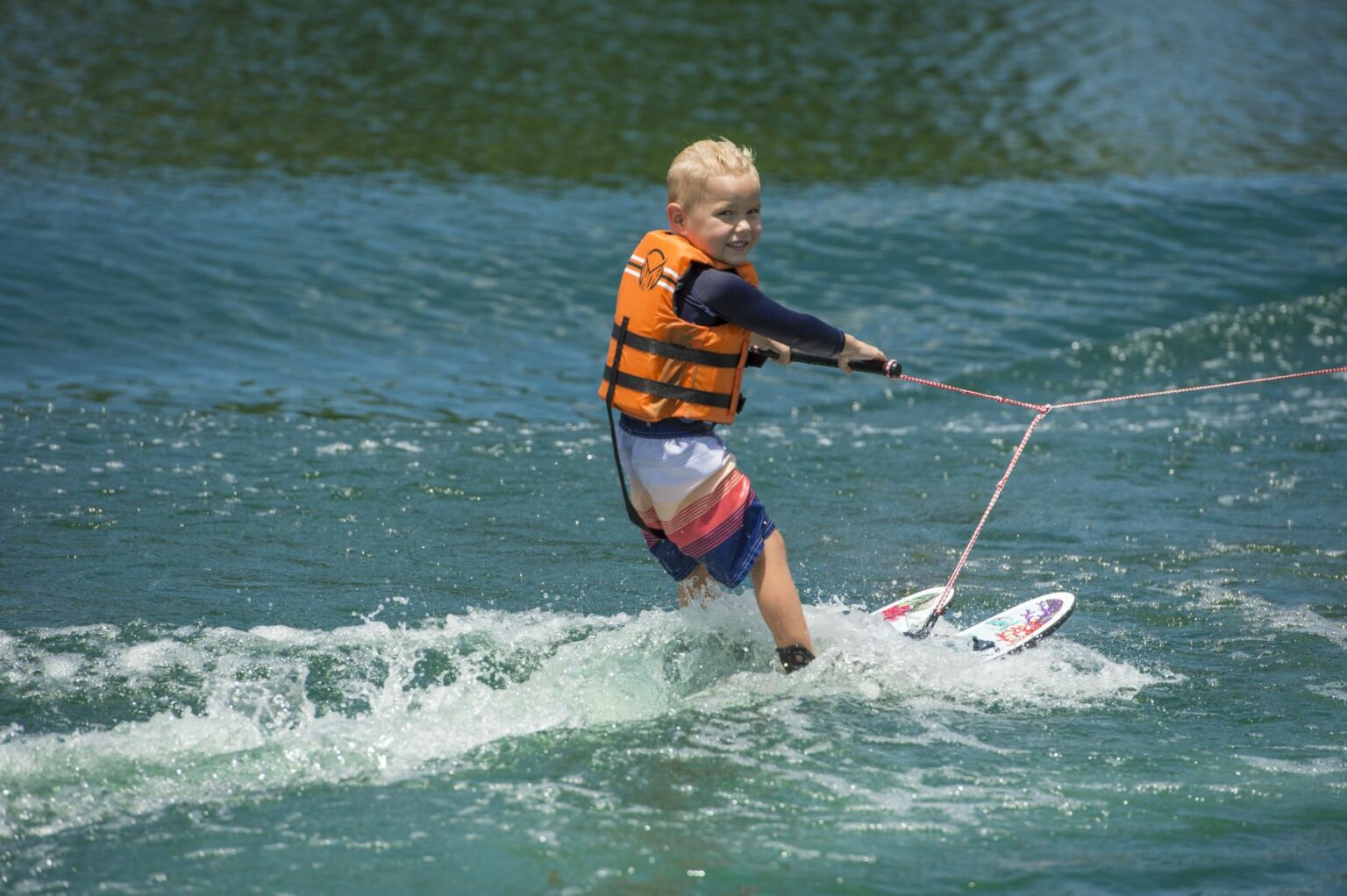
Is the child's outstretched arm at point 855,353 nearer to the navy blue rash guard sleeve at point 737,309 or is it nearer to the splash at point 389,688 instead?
the navy blue rash guard sleeve at point 737,309

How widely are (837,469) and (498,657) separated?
3.83 m

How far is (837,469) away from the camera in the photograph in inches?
341

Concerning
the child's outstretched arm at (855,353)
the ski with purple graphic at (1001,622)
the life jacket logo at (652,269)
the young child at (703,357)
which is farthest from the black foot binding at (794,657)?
the life jacket logo at (652,269)

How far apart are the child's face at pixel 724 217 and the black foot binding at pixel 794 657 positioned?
1367mm

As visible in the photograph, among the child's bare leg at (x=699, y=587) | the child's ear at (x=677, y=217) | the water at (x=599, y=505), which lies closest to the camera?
the water at (x=599, y=505)

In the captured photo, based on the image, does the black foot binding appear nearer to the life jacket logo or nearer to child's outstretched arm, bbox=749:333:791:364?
child's outstretched arm, bbox=749:333:791:364

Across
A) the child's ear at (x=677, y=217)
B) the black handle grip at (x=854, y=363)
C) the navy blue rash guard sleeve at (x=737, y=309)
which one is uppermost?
the child's ear at (x=677, y=217)

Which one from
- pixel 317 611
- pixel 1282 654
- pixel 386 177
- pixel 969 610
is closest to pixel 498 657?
pixel 317 611

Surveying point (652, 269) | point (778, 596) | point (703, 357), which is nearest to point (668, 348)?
point (703, 357)

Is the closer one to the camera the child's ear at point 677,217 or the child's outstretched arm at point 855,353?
the child's ear at point 677,217

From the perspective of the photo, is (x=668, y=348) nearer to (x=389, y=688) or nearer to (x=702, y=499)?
(x=702, y=499)

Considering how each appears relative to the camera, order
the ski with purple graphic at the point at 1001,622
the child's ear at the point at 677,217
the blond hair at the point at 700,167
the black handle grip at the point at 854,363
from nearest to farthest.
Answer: the blond hair at the point at 700,167
the child's ear at the point at 677,217
the black handle grip at the point at 854,363
the ski with purple graphic at the point at 1001,622

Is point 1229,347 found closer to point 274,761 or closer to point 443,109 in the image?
point 274,761

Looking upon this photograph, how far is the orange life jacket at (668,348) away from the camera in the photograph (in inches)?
187
